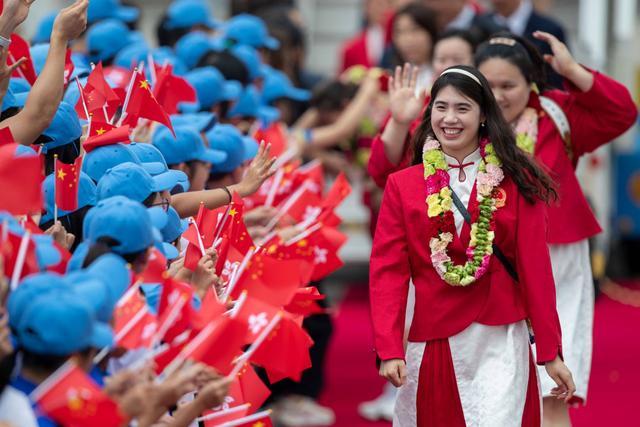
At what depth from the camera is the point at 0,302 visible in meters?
3.38

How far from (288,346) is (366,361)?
492cm

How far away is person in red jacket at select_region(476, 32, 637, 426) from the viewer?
564 centimetres

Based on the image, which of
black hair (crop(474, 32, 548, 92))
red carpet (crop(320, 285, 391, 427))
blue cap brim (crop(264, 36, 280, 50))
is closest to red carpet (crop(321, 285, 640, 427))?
red carpet (crop(320, 285, 391, 427))

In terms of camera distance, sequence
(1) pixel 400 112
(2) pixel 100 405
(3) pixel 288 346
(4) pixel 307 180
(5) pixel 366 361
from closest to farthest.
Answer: (2) pixel 100 405 → (3) pixel 288 346 → (1) pixel 400 112 → (4) pixel 307 180 → (5) pixel 366 361

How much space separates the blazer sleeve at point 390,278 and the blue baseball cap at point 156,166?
2.52 ft

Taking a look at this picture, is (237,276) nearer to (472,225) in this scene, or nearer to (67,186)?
(67,186)

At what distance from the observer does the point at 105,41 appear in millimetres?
7184

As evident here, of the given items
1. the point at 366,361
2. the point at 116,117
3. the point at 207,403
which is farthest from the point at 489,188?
the point at 366,361

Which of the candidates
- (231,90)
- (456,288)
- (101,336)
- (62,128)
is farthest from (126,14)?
(101,336)

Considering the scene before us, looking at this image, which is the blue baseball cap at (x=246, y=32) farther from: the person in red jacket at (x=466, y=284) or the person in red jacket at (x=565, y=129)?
the person in red jacket at (x=466, y=284)

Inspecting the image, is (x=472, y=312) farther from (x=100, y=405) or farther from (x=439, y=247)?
(x=100, y=405)

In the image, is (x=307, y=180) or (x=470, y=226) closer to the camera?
(x=470, y=226)

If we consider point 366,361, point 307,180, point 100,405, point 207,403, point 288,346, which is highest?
point 100,405

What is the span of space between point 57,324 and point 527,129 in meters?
2.94
